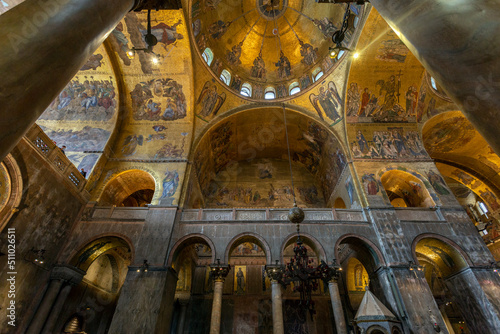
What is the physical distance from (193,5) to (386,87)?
36.7 ft

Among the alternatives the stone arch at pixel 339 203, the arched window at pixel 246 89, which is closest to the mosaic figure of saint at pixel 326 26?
the arched window at pixel 246 89

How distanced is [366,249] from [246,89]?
39.3 feet

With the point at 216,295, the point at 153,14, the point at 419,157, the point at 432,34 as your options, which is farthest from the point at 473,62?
the point at 419,157

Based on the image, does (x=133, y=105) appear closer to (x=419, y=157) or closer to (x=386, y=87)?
(x=386, y=87)

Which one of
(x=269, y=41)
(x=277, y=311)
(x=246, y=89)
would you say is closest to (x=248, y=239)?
(x=277, y=311)

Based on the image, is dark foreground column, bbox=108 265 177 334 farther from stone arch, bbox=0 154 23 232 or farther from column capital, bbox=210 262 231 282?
stone arch, bbox=0 154 23 232

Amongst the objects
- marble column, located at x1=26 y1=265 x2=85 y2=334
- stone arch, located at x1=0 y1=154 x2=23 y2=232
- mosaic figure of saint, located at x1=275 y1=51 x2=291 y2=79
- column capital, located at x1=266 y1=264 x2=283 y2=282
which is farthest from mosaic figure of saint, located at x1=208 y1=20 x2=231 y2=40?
marble column, located at x1=26 y1=265 x2=85 y2=334

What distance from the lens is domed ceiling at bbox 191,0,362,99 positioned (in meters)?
14.5

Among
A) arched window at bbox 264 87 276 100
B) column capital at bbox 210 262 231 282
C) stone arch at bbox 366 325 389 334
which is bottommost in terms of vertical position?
stone arch at bbox 366 325 389 334

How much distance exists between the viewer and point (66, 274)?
9.41 meters

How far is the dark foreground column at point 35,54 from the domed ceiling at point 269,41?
12.0 metres

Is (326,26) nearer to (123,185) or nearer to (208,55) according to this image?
(208,55)

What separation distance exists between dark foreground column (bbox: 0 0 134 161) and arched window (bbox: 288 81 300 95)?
14286 mm

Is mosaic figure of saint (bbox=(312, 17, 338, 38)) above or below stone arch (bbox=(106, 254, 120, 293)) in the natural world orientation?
above
